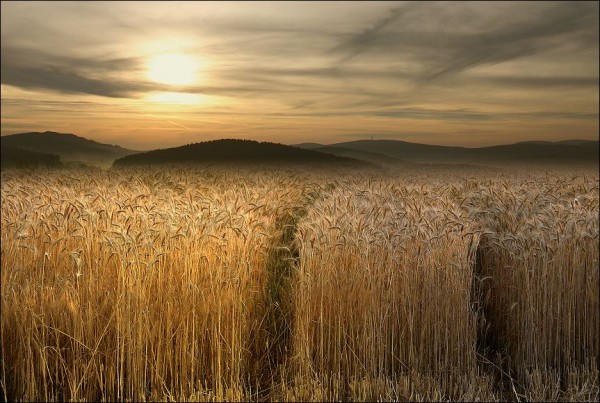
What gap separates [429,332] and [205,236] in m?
2.34

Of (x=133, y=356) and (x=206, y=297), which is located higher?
(x=206, y=297)

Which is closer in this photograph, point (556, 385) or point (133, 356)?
point (133, 356)

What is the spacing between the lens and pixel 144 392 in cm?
467

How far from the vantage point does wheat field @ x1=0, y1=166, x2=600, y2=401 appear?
4770 mm

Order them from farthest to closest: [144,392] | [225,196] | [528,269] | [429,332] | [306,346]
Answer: [225,196] → [528,269] → [429,332] → [306,346] → [144,392]

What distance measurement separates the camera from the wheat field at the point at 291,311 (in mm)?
4770

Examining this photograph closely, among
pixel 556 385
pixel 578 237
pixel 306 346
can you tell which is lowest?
pixel 556 385

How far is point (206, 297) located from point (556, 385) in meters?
3.32

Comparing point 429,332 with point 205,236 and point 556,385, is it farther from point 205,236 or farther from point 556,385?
point 205,236

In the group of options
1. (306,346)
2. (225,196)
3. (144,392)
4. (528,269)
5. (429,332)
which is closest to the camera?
(144,392)

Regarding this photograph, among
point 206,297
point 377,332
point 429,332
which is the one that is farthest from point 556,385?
point 206,297

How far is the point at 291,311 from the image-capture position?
5695mm

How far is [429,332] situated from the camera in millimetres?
5359

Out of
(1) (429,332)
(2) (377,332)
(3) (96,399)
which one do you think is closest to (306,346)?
(2) (377,332)
